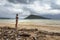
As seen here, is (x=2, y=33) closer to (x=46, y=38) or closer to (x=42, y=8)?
(x=46, y=38)

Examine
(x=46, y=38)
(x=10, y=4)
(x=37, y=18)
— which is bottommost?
(x=46, y=38)

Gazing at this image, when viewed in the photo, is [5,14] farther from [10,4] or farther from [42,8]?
[42,8]

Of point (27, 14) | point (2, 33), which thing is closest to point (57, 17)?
point (27, 14)

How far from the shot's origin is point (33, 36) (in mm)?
5789

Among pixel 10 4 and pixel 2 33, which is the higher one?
pixel 10 4

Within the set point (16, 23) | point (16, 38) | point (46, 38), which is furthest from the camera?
point (16, 23)

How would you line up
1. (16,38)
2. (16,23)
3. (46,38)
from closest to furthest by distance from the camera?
(16,38) < (46,38) < (16,23)

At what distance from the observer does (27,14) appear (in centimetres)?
675

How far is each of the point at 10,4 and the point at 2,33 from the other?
1.55 metres

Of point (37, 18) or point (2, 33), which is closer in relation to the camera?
point (2, 33)

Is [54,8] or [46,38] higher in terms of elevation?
[54,8]

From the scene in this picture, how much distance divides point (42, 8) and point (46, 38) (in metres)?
1.36

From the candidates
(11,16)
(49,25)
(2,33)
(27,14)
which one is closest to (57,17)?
(49,25)

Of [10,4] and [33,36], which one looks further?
[10,4]
